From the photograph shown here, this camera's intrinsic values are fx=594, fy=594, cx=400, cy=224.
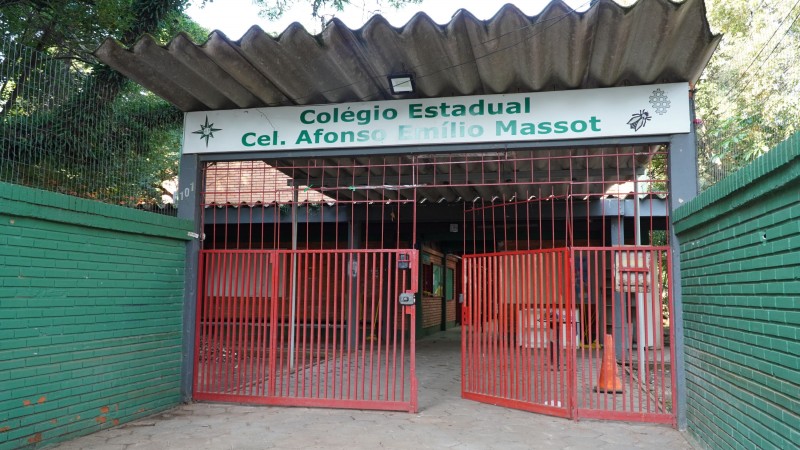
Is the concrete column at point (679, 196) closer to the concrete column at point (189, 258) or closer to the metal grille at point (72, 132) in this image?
the concrete column at point (189, 258)

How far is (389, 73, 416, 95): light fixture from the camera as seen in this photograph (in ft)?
20.2

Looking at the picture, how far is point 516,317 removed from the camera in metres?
7.10

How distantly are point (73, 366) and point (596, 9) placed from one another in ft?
18.2

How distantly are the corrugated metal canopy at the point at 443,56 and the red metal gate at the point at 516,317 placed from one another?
1.95 meters

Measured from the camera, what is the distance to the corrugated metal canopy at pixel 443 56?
17.1 feet

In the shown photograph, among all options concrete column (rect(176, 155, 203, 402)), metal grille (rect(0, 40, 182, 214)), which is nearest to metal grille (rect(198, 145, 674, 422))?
concrete column (rect(176, 155, 203, 402))

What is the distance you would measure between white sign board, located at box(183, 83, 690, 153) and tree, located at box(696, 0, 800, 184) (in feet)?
4.20

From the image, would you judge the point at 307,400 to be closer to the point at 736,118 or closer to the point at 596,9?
the point at 596,9

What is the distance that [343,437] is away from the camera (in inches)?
221

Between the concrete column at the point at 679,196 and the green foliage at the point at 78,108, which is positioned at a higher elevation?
the green foliage at the point at 78,108

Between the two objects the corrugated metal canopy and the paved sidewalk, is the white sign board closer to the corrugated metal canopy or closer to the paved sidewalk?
the corrugated metal canopy

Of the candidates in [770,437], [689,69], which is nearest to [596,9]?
[689,69]

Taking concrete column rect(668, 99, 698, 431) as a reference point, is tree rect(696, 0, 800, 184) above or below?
above

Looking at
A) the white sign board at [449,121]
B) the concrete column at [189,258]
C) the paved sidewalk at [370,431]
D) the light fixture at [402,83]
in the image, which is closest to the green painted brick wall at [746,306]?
the paved sidewalk at [370,431]
